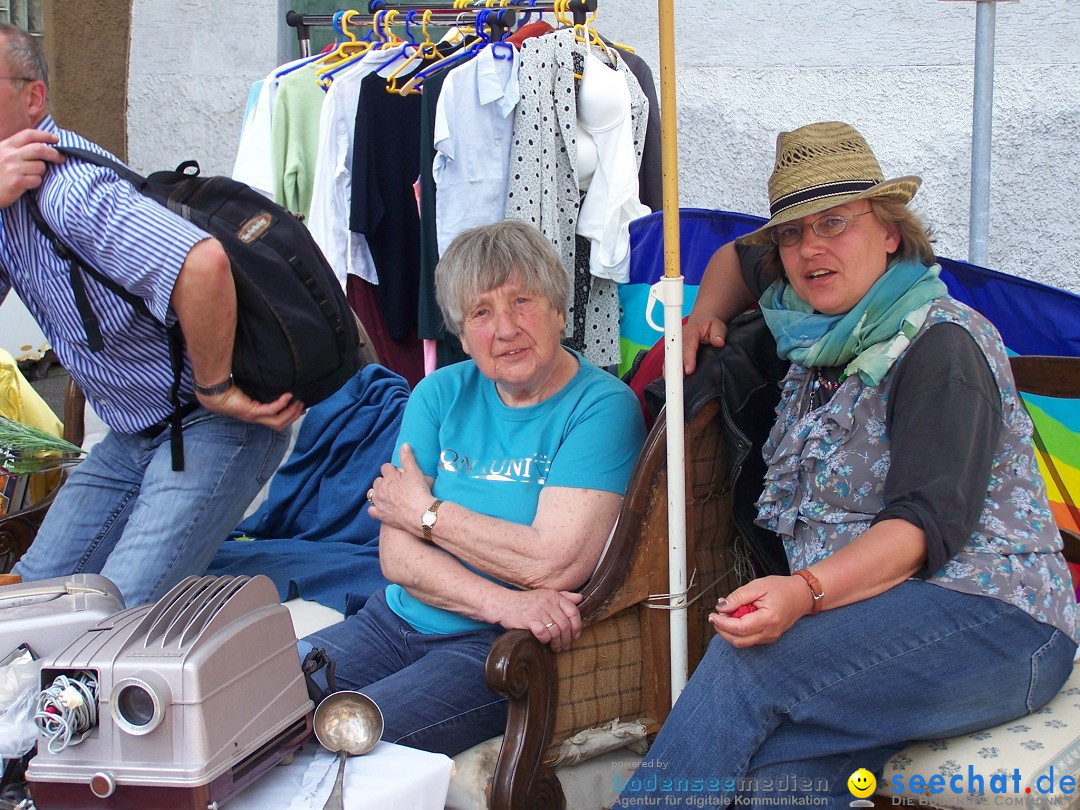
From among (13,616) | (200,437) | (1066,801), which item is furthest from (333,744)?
(1066,801)

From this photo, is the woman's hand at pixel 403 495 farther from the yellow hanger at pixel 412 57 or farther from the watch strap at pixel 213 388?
the yellow hanger at pixel 412 57

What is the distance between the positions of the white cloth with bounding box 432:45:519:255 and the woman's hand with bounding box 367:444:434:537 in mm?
1679

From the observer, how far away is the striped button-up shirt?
6.82 feet

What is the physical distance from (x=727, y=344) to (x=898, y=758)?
0.90 metres

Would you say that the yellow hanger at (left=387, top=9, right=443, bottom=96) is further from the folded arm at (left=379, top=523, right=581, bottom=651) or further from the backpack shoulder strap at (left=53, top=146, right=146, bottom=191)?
the folded arm at (left=379, top=523, right=581, bottom=651)

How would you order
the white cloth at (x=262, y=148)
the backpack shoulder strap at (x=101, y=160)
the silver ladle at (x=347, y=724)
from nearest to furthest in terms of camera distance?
the silver ladle at (x=347, y=724) → the backpack shoulder strap at (x=101, y=160) → the white cloth at (x=262, y=148)

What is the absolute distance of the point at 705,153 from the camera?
194 inches

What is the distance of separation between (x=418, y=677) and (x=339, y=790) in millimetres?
721

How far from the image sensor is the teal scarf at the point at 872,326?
6.59ft

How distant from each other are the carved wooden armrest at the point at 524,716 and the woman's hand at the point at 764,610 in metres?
0.38

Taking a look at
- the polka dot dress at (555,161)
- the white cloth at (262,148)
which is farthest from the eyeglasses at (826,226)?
the white cloth at (262,148)

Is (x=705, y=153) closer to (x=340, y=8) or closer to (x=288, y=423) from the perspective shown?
(x=340, y=8)

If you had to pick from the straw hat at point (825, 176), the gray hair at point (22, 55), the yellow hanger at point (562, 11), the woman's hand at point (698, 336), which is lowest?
the woman's hand at point (698, 336)

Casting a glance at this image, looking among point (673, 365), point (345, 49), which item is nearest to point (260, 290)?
point (673, 365)
